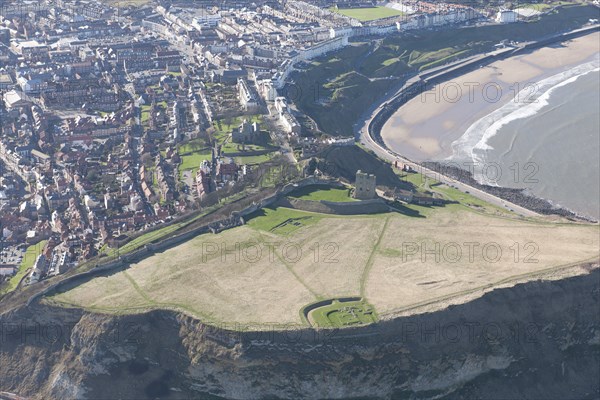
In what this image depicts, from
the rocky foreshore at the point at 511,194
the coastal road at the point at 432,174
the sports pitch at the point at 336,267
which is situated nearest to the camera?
the sports pitch at the point at 336,267

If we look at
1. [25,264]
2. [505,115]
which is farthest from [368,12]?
[25,264]

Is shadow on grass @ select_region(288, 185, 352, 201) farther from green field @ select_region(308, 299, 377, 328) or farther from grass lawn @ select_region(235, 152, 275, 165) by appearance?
green field @ select_region(308, 299, 377, 328)

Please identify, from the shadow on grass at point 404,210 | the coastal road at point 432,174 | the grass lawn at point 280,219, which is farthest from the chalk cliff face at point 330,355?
the coastal road at point 432,174

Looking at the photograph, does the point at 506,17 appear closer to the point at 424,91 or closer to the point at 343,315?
the point at 424,91

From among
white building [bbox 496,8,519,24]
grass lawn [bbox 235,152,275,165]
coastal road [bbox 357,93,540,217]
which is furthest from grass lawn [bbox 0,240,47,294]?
white building [bbox 496,8,519,24]

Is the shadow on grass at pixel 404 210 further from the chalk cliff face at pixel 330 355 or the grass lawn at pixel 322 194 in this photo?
the chalk cliff face at pixel 330 355

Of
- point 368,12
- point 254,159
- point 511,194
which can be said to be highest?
point 368,12

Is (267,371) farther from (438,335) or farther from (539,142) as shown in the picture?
(539,142)
